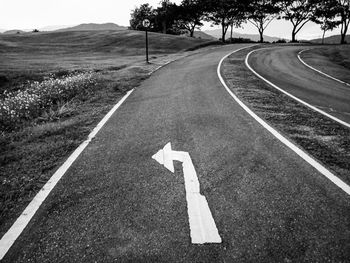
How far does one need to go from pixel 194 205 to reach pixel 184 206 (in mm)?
132

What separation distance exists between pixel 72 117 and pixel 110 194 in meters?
4.35

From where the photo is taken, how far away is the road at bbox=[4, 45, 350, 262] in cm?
267

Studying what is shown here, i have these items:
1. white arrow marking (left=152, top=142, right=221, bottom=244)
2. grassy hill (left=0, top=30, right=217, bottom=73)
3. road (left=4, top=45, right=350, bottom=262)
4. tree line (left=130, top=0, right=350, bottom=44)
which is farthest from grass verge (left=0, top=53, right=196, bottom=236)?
tree line (left=130, top=0, right=350, bottom=44)

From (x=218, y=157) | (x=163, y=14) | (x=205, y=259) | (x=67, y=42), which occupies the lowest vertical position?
(x=205, y=259)

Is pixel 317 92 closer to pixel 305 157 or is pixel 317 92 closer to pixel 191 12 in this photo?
pixel 305 157

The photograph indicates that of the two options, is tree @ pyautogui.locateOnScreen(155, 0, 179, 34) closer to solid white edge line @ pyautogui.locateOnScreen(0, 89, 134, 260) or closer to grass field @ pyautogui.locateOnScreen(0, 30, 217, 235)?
grass field @ pyautogui.locateOnScreen(0, 30, 217, 235)

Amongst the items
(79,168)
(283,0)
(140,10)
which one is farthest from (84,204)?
(140,10)

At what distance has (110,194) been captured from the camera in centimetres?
363

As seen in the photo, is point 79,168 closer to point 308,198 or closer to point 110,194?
point 110,194

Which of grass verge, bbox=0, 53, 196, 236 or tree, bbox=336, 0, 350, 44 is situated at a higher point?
tree, bbox=336, 0, 350, 44

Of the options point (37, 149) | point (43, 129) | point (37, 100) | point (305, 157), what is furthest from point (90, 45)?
point (305, 157)

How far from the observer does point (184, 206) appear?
11.0 ft

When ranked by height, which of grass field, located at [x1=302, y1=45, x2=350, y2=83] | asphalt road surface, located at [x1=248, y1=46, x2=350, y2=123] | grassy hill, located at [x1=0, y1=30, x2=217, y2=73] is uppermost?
grassy hill, located at [x1=0, y1=30, x2=217, y2=73]

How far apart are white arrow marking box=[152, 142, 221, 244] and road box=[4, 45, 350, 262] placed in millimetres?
69
